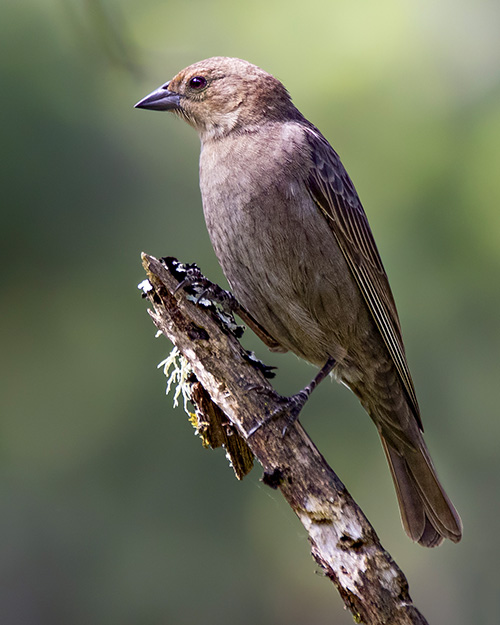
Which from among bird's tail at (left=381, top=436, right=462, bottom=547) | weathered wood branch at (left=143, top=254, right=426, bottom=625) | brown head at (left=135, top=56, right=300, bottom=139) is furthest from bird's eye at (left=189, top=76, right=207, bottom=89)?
bird's tail at (left=381, top=436, right=462, bottom=547)

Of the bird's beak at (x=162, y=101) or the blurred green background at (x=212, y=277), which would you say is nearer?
the bird's beak at (x=162, y=101)

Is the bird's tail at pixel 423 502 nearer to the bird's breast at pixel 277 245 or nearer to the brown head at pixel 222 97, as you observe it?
the bird's breast at pixel 277 245

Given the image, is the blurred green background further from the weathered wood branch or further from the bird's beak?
the weathered wood branch

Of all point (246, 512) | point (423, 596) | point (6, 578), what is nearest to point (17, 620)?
point (6, 578)

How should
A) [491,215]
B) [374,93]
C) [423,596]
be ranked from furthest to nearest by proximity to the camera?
[374,93]
[491,215]
[423,596]

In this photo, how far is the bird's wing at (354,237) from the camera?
3463mm

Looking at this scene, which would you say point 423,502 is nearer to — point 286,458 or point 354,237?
point 286,458

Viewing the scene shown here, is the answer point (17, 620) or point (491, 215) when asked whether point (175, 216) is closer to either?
point (491, 215)

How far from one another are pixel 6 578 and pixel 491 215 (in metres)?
3.91

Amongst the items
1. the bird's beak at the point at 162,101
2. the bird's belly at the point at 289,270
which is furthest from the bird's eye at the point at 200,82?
the bird's belly at the point at 289,270

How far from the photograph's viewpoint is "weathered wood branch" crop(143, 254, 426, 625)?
8.64ft

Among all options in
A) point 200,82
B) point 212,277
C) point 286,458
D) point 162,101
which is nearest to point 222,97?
point 200,82

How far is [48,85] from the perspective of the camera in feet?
18.3

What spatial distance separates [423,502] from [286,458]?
105cm
